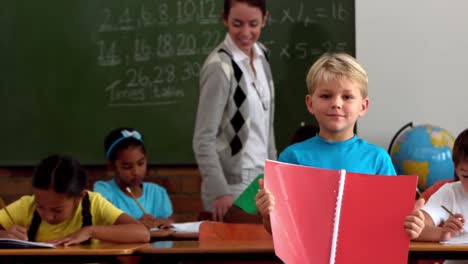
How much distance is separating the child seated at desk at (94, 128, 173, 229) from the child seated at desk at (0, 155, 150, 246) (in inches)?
24.3

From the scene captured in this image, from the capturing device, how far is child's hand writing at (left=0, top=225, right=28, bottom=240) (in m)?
2.74

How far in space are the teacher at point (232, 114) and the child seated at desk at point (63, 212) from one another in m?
0.48

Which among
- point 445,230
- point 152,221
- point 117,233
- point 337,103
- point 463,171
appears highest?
point 337,103

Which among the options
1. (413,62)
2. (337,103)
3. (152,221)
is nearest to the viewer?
(337,103)

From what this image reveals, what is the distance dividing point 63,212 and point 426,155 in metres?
1.76

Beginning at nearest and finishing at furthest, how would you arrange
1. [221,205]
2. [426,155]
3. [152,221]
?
[221,205] → [152,221] → [426,155]

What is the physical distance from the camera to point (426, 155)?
373 centimetres

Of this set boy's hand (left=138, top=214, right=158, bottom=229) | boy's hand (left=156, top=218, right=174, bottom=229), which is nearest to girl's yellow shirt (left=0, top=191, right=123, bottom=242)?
boy's hand (left=156, top=218, right=174, bottom=229)

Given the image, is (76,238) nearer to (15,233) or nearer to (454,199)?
(15,233)

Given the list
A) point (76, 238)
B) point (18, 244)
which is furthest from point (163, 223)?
point (18, 244)

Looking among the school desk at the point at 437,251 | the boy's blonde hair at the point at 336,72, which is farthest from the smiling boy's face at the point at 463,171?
the boy's blonde hair at the point at 336,72

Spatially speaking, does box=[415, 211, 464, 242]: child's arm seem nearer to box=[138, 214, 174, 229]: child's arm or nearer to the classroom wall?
box=[138, 214, 174, 229]: child's arm

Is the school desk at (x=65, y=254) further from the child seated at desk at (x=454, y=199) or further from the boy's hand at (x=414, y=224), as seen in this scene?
the child seated at desk at (x=454, y=199)

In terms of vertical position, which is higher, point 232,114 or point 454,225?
point 232,114
